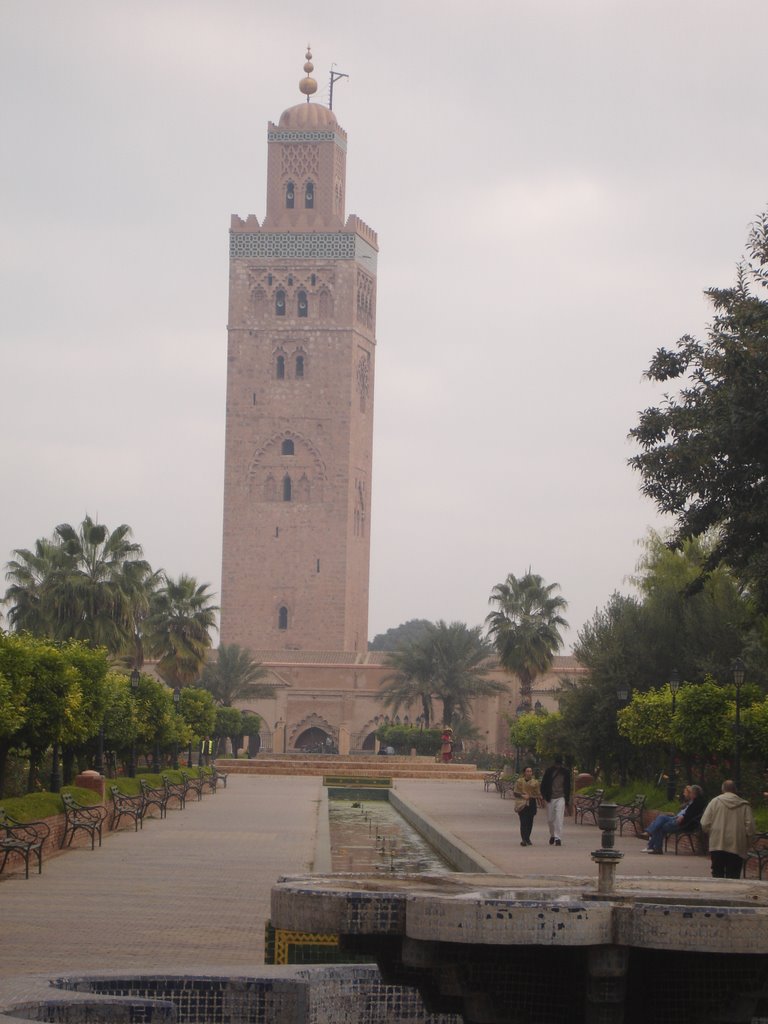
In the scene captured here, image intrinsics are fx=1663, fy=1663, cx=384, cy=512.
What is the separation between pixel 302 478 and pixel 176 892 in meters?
60.5

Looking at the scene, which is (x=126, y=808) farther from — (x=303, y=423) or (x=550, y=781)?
(x=303, y=423)

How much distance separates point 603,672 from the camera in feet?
98.7

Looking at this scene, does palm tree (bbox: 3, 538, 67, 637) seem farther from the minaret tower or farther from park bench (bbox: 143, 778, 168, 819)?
the minaret tower

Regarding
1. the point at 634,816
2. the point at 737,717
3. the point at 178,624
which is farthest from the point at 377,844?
the point at 178,624

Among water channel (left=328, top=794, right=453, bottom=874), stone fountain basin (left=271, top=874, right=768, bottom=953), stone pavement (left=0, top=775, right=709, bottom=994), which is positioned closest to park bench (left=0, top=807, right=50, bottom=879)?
stone pavement (left=0, top=775, right=709, bottom=994)

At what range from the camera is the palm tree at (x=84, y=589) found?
3600 cm

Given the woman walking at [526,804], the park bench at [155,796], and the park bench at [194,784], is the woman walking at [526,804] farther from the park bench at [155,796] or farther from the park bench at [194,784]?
the park bench at [194,784]

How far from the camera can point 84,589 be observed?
35.9 metres

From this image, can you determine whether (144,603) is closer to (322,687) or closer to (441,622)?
(441,622)

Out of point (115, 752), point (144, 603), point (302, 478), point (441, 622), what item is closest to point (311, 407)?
point (302, 478)

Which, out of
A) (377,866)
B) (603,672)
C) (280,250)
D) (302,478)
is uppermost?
(280,250)

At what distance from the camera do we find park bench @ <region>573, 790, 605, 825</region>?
26000mm

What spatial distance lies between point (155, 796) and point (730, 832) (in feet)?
→ 51.0

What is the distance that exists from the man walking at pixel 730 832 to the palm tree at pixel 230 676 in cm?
4971
